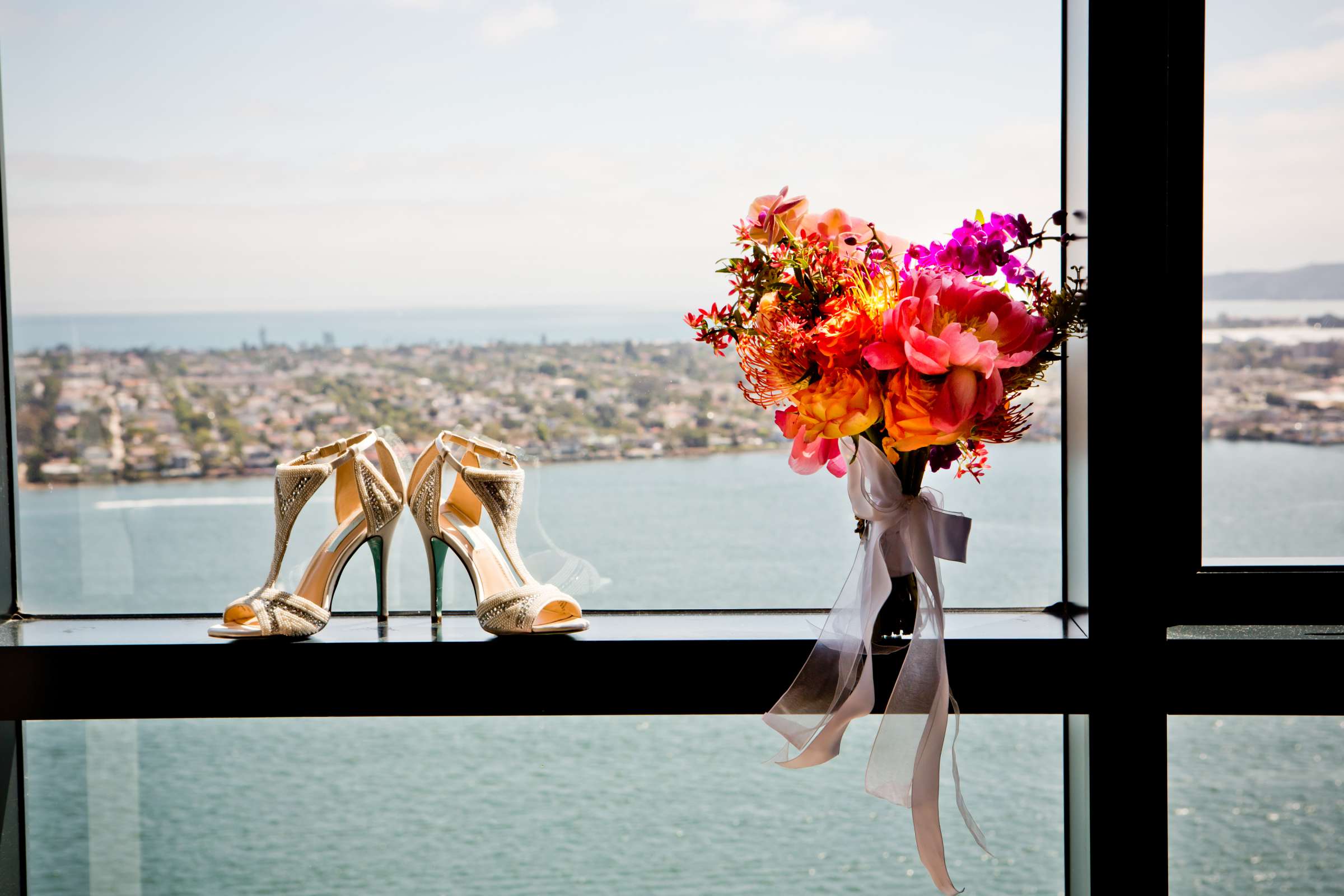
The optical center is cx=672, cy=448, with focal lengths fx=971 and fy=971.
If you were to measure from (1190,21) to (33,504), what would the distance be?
2.09 metres

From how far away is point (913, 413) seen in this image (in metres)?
1.21

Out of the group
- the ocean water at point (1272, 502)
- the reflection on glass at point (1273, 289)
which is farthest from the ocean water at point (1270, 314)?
the ocean water at point (1272, 502)

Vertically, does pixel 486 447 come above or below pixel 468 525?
above

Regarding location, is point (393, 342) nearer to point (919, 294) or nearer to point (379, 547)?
point (379, 547)

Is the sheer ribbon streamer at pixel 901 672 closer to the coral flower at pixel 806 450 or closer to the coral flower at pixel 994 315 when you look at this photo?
the coral flower at pixel 806 450

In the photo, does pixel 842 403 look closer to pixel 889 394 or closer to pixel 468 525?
pixel 889 394

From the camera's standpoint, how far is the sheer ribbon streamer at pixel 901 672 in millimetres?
1309

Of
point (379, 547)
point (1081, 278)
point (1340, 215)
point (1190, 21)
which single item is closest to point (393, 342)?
point (379, 547)

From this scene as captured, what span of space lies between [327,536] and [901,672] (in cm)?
97

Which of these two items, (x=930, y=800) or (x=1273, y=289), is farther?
(x=1273, y=289)

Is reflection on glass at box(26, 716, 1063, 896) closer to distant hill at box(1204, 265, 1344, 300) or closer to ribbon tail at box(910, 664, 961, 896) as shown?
ribbon tail at box(910, 664, 961, 896)

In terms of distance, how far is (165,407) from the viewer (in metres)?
1.77

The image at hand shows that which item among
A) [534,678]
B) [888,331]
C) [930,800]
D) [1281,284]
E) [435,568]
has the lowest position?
[930,800]

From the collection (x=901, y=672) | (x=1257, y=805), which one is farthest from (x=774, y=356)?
(x=1257, y=805)
